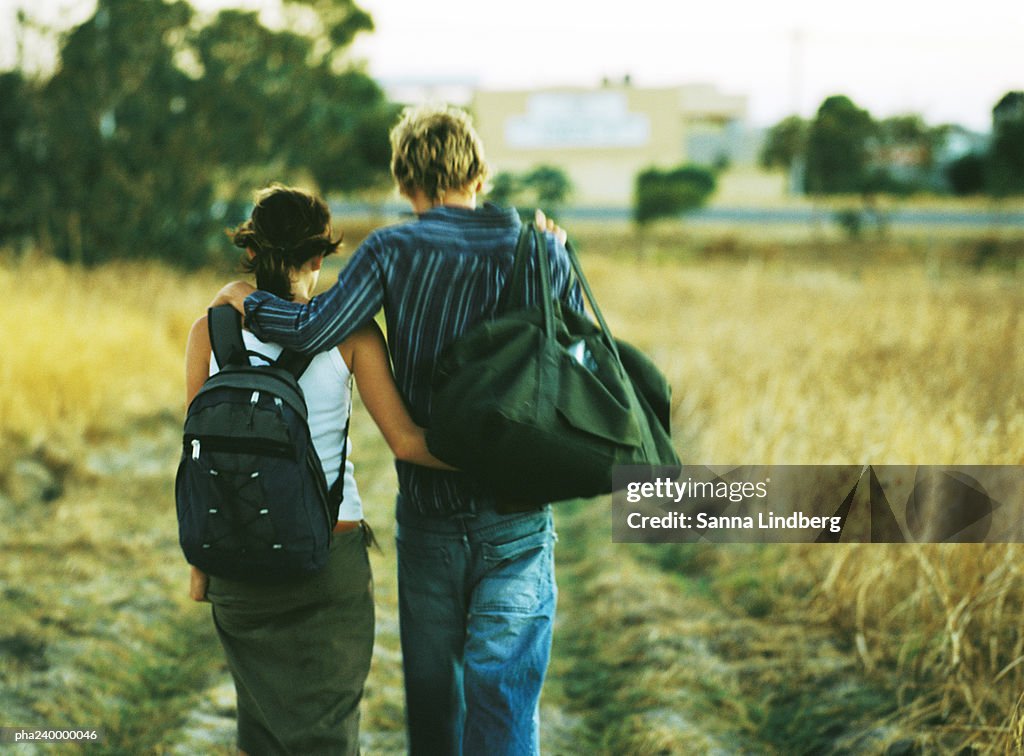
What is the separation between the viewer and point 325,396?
7.48 feet

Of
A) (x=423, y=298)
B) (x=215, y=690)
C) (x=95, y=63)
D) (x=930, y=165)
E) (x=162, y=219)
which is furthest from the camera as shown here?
(x=930, y=165)

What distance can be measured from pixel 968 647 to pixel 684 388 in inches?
187

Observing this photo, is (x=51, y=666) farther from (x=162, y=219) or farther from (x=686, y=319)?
(x=162, y=219)

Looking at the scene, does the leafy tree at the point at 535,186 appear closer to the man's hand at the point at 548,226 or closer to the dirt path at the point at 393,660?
the dirt path at the point at 393,660

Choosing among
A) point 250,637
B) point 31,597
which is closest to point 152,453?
point 31,597

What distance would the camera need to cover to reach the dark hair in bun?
7.61 feet

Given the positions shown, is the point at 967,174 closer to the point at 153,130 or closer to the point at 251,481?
the point at 153,130

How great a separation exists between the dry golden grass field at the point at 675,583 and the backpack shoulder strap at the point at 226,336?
1.70 meters

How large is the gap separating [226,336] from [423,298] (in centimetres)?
43

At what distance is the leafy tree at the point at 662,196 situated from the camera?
3016cm

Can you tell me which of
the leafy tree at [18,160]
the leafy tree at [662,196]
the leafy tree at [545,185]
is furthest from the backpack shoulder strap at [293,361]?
the leafy tree at [662,196]

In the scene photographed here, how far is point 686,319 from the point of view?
11.6 m

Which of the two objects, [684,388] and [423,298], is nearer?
[423,298]

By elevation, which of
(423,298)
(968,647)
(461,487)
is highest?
(423,298)
